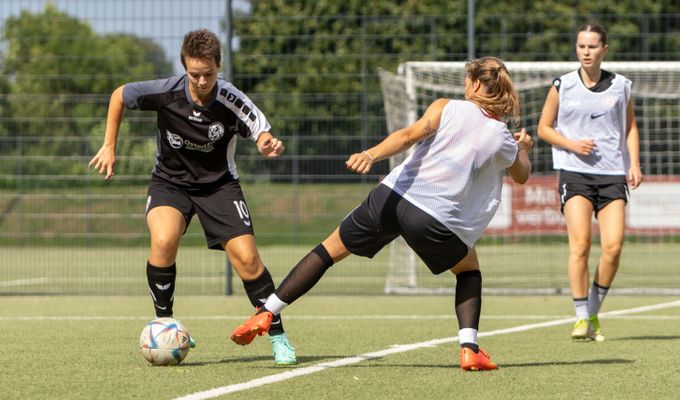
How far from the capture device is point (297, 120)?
12.9m

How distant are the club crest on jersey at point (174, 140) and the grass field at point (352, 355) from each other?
4.09ft

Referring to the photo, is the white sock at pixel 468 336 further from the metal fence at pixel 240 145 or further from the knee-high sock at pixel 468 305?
the metal fence at pixel 240 145

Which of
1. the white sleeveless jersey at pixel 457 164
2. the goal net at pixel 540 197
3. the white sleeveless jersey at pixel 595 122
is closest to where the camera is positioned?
the white sleeveless jersey at pixel 457 164

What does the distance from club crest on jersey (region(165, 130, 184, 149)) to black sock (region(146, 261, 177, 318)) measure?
704mm

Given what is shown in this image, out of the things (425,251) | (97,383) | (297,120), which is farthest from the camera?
(297,120)

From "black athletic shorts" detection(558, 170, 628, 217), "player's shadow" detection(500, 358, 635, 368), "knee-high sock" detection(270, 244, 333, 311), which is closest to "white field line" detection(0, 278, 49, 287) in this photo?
"black athletic shorts" detection(558, 170, 628, 217)

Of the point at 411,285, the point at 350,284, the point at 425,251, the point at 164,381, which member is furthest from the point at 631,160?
the point at 350,284

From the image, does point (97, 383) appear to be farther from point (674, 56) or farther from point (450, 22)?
point (674, 56)

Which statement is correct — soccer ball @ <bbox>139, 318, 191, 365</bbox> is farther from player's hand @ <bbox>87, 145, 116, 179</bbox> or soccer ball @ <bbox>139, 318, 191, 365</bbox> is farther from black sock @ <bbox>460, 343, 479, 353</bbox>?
black sock @ <bbox>460, 343, 479, 353</bbox>

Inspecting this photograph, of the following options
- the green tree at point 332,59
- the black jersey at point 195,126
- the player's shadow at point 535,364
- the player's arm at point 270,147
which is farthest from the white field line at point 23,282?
the player's shadow at point 535,364

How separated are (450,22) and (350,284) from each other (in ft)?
10.8

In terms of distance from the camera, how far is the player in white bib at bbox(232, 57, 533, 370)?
20.7 ft

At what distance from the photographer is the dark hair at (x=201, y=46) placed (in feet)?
22.1

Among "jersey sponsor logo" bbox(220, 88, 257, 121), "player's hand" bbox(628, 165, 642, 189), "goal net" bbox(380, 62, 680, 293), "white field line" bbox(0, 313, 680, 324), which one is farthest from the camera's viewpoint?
"goal net" bbox(380, 62, 680, 293)
